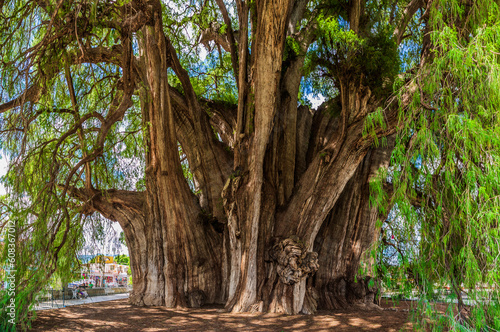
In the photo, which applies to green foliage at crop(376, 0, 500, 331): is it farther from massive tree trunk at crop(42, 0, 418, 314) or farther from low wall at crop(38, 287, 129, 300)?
low wall at crop(38, 287, 129, 300)

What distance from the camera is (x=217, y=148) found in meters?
6.79

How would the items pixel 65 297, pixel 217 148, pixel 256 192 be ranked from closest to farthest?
pixel 256 192, pixel 217 148, pixel 65 297

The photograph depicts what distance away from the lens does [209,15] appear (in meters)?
7.55

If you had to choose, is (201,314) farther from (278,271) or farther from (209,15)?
(209,15)

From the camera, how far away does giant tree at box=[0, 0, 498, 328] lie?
433 centimetres

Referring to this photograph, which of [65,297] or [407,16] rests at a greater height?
[407,16]

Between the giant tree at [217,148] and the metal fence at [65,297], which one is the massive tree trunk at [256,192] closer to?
the giant tree at [217,148]

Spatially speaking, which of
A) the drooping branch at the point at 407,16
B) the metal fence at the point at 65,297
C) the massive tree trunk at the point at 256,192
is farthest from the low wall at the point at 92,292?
the drooping branch at the point at 407,16

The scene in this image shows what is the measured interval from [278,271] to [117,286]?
25.2ft

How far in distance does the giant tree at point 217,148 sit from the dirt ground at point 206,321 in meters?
0.38

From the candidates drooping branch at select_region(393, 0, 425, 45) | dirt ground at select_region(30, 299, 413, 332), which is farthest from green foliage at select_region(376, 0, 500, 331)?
drooping branch at select_region(393, 0, 425, 45)

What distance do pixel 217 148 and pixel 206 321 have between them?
121 inches

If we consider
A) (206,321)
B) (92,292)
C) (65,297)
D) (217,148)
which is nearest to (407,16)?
(217,148)

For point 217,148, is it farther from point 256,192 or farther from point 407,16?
point 407,16
